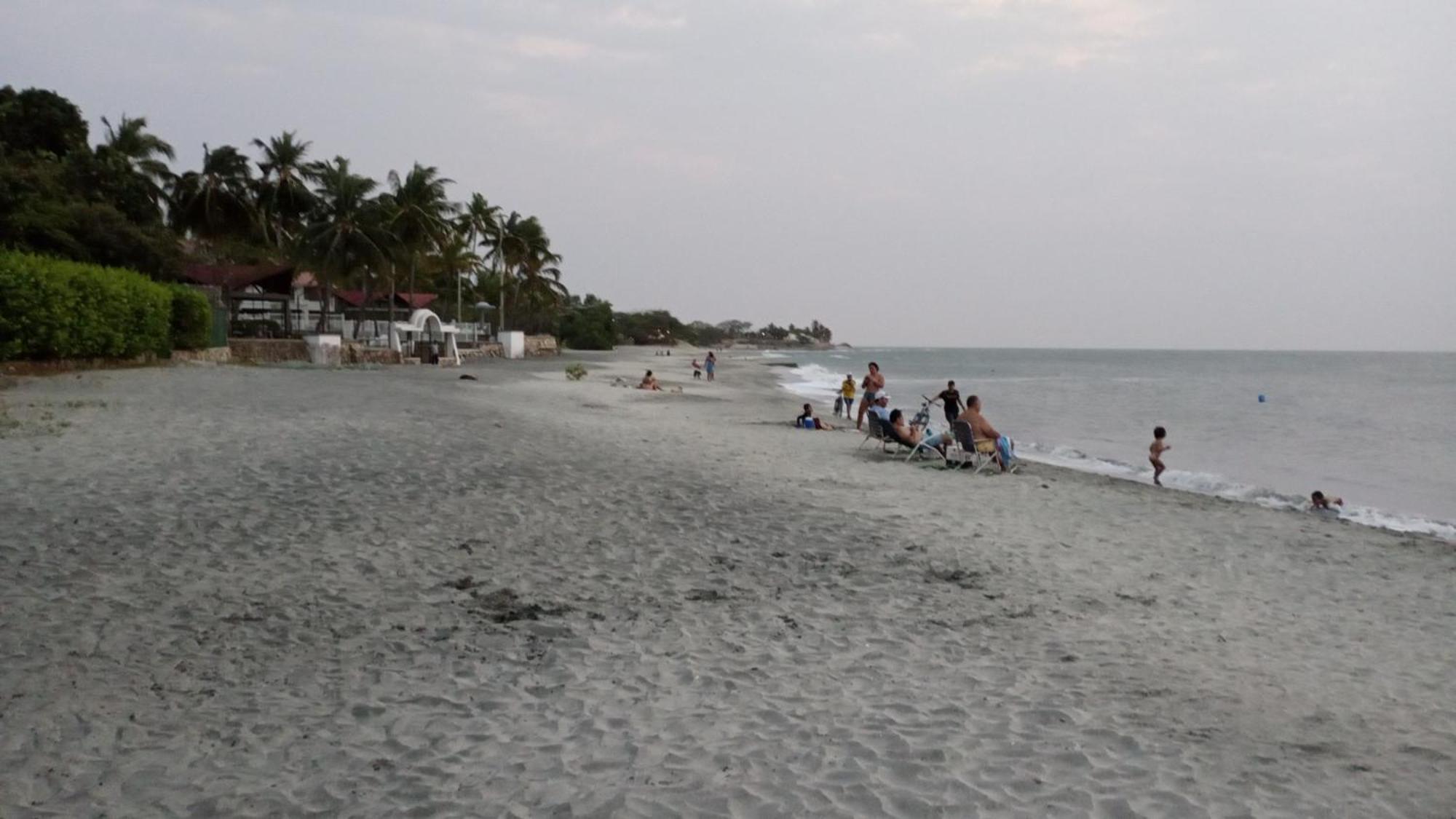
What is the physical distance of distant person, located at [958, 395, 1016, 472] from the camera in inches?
477

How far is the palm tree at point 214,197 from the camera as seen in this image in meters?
47.2

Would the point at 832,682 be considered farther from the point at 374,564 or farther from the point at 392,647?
the point at 374,564

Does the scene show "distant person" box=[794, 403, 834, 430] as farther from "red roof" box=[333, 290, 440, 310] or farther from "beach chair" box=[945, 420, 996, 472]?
"red roof" box=[333, 290, 440, 310]

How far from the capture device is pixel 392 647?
491 cm

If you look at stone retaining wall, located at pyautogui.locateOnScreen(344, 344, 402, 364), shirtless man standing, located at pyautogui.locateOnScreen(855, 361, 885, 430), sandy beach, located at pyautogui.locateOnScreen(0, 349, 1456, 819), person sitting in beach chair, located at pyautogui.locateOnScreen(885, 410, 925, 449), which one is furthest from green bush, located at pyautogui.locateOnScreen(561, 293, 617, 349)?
sandy beach, located at pyautogui.locateOnScreen(0, 349, 1456, 819)

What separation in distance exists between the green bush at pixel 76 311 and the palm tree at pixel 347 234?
15.5 m

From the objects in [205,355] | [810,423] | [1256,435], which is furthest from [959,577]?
[205,355]

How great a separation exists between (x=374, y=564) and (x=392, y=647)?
1.52 meters

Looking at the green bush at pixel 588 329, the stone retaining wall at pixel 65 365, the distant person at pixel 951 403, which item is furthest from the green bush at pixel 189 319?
the green bush at pixel 588 329

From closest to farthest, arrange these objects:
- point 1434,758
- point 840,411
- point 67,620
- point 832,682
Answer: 1. point 1434,758
2. point 832,682
3. point 67,620
4. point 840,411

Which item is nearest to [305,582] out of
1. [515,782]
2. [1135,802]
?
[515,782]

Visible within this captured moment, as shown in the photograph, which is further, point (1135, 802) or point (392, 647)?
point (392, 647)

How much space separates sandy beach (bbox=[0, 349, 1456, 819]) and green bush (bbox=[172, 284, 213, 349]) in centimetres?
1934

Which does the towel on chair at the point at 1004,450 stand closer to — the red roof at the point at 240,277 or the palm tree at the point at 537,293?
the red roof at the point at 240,277
